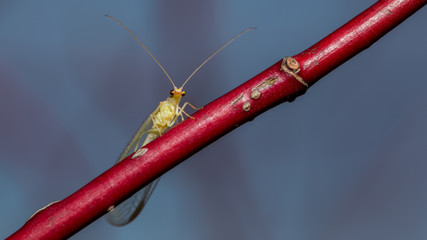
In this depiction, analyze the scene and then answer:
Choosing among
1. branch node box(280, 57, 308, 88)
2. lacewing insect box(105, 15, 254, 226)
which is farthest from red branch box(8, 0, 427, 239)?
lacewing insect box(105, 15, 254, 226)

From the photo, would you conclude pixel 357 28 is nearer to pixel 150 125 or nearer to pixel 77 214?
pixel 77 214

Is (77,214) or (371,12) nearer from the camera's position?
(77,214)

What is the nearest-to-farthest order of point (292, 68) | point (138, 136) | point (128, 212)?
point (292, 68), point (128, 212), point (138, 136)

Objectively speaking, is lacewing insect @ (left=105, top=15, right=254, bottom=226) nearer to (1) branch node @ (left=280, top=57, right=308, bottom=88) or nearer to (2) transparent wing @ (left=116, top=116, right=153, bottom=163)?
(2) transparent wing @ (left=116, top=116, right=153, bottom=163)

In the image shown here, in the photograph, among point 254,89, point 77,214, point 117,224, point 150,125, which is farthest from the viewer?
point 150,125

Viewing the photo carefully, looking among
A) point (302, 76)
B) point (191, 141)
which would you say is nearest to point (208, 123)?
point (191, 141)

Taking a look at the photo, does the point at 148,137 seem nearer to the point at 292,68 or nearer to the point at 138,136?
the point at 138,136

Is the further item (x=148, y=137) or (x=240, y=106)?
(x=148, y=137)

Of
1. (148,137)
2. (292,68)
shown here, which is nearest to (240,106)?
(292,68)

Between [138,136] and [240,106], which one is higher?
[138,136]
